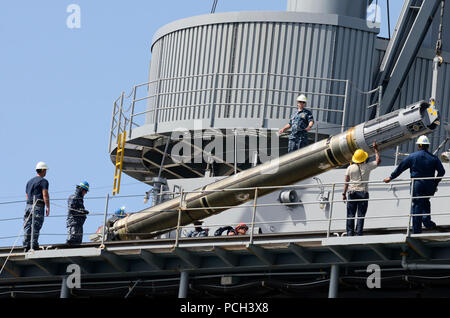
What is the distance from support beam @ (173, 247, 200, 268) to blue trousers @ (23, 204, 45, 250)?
339 cm

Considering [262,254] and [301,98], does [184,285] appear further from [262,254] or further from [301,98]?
[301,98]

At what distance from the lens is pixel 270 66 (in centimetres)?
2859

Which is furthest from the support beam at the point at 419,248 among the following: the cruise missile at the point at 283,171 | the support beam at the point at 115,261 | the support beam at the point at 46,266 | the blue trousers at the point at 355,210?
the support beam at the point at 46,266

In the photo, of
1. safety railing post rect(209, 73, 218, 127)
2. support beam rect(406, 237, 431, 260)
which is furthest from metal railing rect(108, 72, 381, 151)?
support beam rect(406, 237, 431, 260)

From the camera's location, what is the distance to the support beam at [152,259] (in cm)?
2295

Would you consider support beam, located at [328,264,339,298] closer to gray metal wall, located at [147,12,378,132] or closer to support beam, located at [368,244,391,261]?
support beam, located at [368,244,391,261]

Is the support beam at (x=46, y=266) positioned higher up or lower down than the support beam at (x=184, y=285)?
higher up

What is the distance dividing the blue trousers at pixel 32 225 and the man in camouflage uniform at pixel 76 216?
0.72 m

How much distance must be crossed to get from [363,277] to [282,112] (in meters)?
7.51

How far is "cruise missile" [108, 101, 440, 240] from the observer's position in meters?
22.0

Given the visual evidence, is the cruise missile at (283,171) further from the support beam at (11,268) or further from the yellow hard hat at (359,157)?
the support beam at (11,268)

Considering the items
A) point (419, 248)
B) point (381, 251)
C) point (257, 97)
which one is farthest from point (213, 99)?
point (419, 248)

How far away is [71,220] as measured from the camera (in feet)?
82.1
